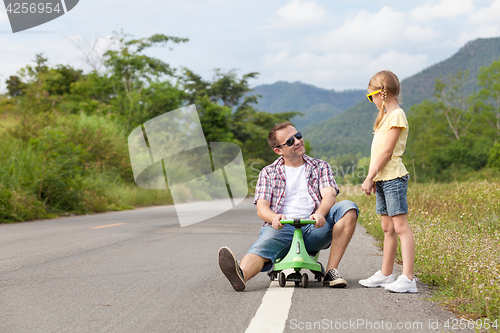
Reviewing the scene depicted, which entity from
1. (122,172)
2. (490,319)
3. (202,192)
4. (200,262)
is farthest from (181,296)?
(202,192)

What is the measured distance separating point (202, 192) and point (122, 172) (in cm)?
655

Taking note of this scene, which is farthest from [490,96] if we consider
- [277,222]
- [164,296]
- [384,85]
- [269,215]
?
[164,296]

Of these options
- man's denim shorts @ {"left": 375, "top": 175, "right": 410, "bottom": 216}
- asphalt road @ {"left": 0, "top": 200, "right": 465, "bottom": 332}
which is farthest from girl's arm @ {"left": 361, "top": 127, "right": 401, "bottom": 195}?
asphalt road @ {"left": 0, "top": 200, "right": 465, "bottom": 332}

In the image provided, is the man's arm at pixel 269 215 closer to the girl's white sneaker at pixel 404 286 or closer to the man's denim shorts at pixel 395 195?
the man's denim shorts at pixel 395 195

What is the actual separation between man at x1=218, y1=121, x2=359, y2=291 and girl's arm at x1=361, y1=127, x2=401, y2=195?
0.37 meters

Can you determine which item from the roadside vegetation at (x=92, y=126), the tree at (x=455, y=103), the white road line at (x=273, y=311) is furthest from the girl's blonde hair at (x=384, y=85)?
the tree at (x=455, y=103)

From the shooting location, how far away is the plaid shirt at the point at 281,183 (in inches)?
185

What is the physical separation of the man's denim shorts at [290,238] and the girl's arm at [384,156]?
0.37 metres

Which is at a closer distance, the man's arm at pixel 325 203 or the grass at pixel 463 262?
the grass at pixel 463 262

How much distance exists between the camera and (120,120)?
2964cm

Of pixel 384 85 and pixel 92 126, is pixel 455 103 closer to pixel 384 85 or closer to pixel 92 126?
pixel 92 126

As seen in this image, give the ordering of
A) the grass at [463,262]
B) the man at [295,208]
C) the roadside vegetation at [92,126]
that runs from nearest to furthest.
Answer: the grass at [463,262]
the man at [295,208]
the roadside vegetation at [92,126]

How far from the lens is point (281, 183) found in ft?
15.6

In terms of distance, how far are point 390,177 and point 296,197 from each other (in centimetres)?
96
